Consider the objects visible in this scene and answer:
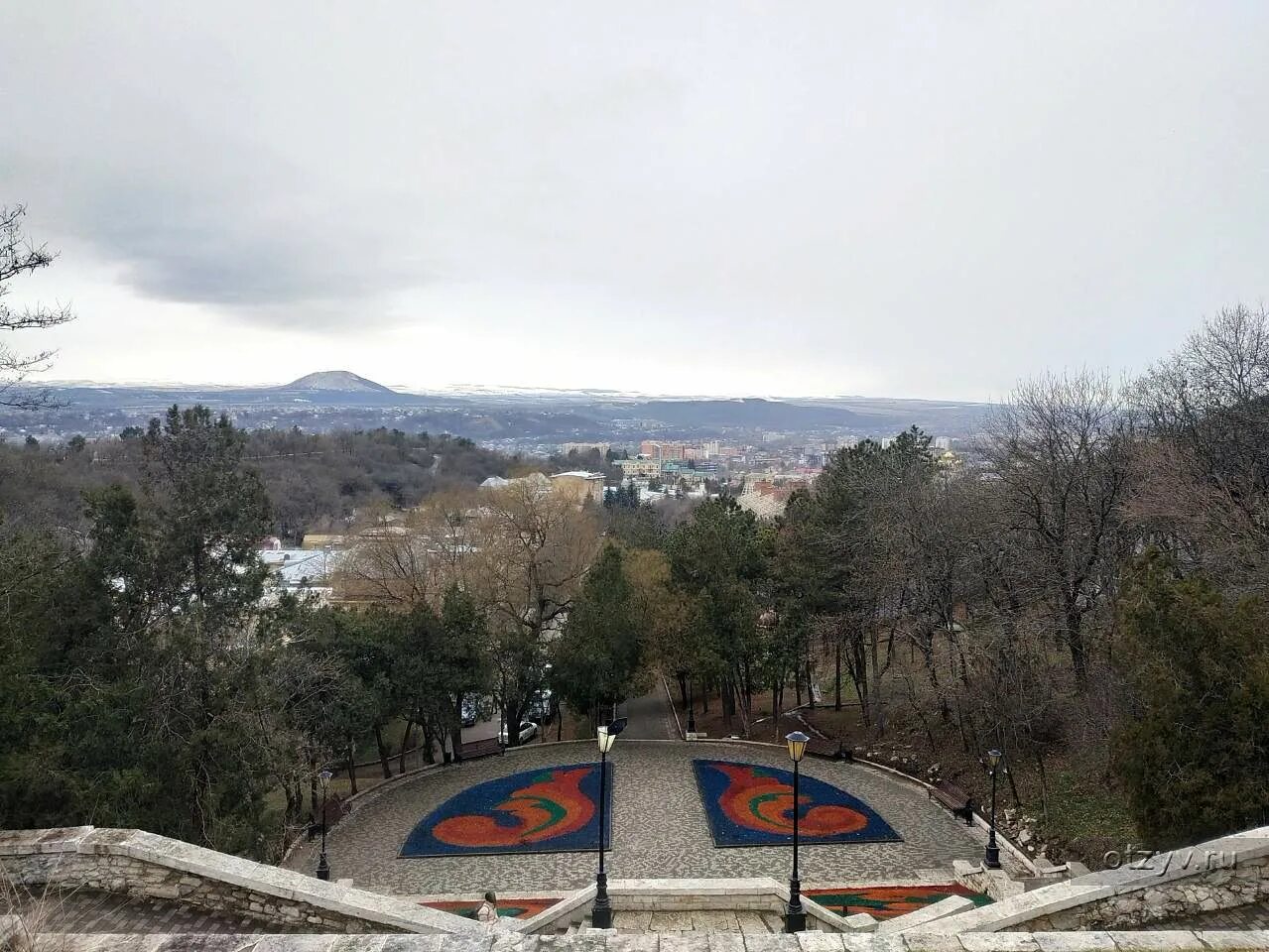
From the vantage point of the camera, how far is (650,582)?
2184 cm

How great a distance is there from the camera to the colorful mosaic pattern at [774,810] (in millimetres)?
14188

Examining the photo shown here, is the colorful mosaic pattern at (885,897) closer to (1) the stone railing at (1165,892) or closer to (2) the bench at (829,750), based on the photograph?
(1) the stone railing at (1165,892)

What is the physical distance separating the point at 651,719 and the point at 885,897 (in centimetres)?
1433

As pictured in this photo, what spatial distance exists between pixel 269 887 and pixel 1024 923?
7151 mm

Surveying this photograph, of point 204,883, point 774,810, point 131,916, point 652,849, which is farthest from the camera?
point 774,810

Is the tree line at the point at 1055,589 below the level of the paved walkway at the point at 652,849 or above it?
above

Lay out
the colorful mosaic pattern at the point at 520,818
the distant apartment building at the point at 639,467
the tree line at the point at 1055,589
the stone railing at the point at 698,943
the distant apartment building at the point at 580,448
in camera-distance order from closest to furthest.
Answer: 1. the stone railing at the point at 698,943
2. the tree line at the point at 1055,589
3. the colorful mosaic pattern at the point at 520,818
4. the distant apartment building at the point at 639,467
5. the distant apartment building at the point at 580,448

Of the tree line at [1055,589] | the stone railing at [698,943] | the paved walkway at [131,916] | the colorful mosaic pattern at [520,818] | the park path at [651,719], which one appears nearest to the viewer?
the stone railing at [698,943]

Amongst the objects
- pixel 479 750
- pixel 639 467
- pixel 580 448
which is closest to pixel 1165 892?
pixel 479 750

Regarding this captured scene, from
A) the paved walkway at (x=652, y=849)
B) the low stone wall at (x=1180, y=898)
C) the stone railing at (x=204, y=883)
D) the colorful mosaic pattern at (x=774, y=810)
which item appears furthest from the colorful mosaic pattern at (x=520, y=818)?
the low stone wall at (x=1180, y=898)

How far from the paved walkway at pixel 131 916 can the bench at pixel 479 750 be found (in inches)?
516

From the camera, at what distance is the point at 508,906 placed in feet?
37.6

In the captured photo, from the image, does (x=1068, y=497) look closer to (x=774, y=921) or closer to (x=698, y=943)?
(x=774, y=921)

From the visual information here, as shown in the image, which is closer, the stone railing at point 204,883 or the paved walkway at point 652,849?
the stone railing at point 204,883
